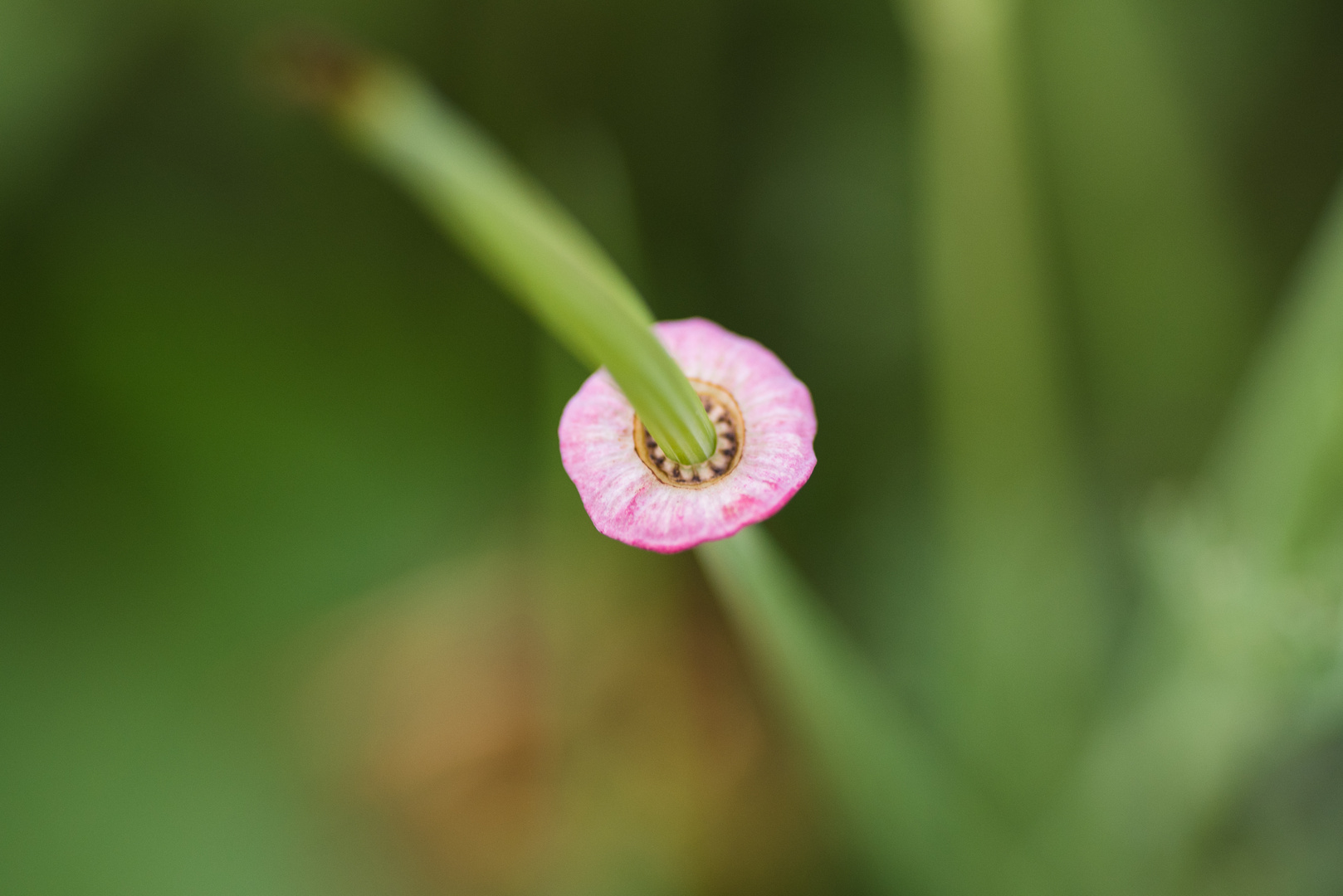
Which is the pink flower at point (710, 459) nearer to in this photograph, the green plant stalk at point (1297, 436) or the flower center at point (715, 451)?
the flower center at point (715, 451)

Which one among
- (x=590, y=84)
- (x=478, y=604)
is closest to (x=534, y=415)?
(x=478, y=604)

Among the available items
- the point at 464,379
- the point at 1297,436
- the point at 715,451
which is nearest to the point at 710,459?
the point at 715,451

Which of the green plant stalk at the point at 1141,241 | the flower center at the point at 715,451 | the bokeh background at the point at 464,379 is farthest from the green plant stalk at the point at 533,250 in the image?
the green plant stalk at the point at 1141,241

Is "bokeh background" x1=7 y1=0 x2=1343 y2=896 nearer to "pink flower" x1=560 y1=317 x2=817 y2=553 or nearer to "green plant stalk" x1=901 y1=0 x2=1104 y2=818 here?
"green plant stalk" x1=901 y1=0 x2=1104 y2=818

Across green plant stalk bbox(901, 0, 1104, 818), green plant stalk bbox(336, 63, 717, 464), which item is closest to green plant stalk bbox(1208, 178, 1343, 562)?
green plant stalk bbox(901, 0, 1104, 818)

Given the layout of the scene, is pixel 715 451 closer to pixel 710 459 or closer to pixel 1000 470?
pixel 710 459

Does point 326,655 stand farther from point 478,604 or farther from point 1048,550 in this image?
point 1048,550

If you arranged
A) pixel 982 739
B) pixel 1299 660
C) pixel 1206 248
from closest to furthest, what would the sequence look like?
pixel 1299 660
pixel 982 739
pixel 1206 248
